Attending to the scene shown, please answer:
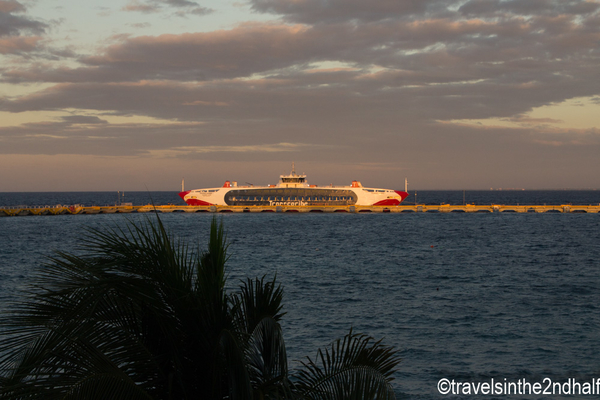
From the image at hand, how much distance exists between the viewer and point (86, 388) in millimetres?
5363

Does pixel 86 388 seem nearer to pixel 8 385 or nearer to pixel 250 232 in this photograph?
pixel 8 385

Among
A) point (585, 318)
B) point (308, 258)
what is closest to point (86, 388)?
point (585, 318)

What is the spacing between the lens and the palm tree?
19.0 ft

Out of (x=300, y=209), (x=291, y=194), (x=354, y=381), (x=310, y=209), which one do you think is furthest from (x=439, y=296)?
(x=291, y=194)

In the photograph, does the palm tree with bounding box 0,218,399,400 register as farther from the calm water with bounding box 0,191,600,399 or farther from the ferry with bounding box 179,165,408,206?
the ferry with bounding box 179,165,408,206

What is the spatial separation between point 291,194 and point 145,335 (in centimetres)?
14826

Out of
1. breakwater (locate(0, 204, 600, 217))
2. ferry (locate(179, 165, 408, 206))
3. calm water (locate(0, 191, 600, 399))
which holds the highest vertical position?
ferry (locate(179, 165, 408, 206))

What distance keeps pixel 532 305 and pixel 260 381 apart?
3073cm

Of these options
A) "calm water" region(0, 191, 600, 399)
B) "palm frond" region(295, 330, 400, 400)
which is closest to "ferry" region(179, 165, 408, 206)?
"calm water" region(0, 191, 600, 399)

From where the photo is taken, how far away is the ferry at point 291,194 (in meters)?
152

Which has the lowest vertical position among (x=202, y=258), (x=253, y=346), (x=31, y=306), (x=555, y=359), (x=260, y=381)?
(x=555, y=359)

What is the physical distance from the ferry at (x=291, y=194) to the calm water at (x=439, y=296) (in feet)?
230

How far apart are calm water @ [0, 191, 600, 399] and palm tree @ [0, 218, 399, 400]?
1.25 m

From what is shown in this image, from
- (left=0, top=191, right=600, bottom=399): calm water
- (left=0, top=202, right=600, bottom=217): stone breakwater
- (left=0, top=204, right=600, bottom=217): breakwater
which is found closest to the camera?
(left=0, top=191, right=600, bottom=399): calm water
